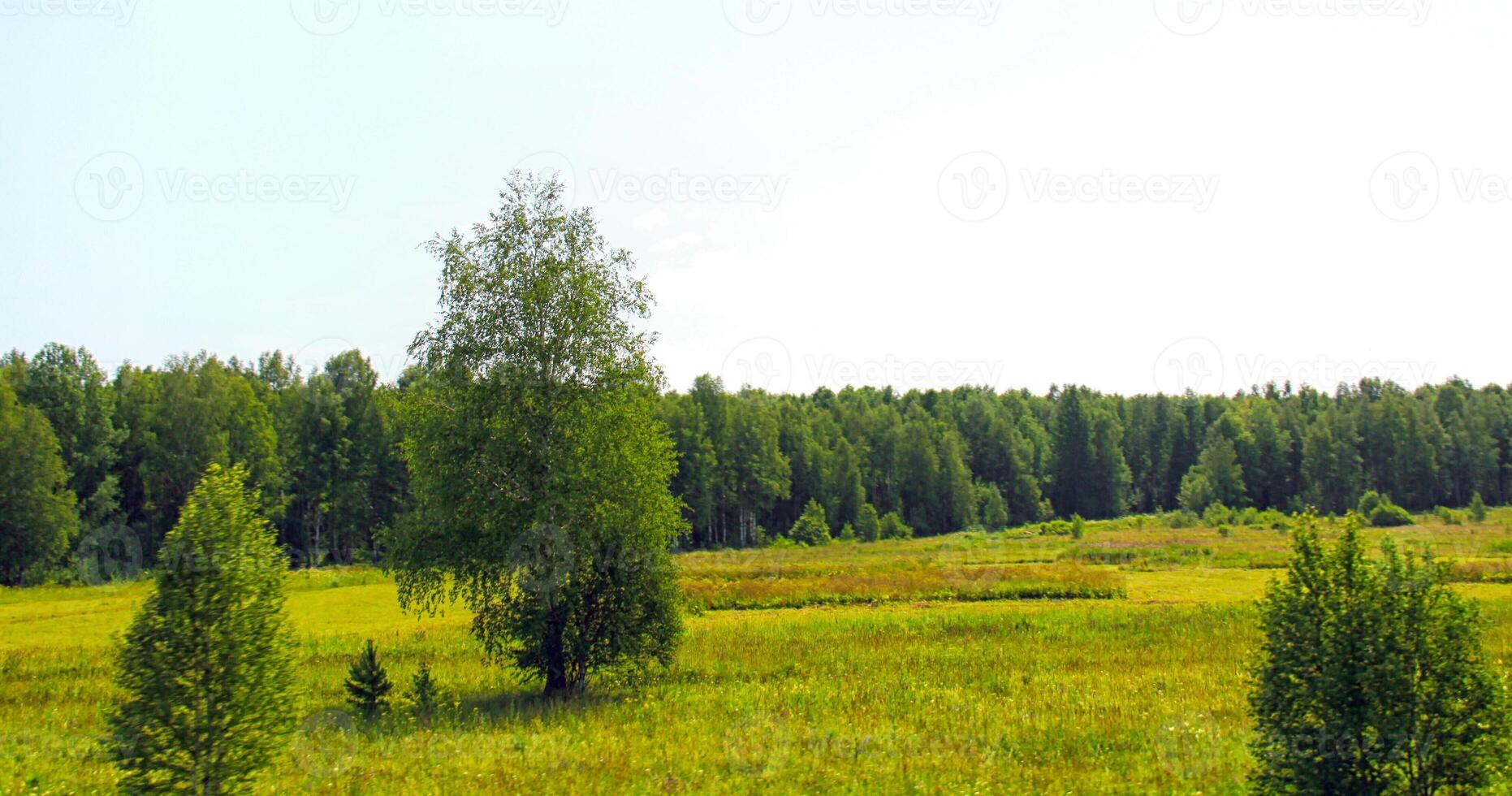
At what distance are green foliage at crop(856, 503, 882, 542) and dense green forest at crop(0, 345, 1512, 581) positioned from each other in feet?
1.31

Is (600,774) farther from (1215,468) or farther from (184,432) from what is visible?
(1215,468)

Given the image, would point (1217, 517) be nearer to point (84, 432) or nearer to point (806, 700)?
point (806, 700)

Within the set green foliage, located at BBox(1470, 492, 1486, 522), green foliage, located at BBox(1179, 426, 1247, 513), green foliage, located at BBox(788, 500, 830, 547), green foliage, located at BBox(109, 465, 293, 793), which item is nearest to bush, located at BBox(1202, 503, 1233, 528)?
green foliage, located at BBox(1179, 426, 1247, 513)

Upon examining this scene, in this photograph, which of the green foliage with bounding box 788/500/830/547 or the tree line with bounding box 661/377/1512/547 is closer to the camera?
the green foliage with bounding box 788/500/830/547

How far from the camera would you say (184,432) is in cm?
8012

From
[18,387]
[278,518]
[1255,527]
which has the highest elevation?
[18,387]

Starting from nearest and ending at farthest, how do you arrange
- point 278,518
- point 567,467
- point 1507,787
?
point 1507,787
point 567,467
point 278,518

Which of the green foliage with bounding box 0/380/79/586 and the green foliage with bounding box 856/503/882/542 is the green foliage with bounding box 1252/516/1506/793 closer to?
the green foliage with bounding box 0/380/79/586

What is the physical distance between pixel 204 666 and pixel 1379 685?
44.0 feet

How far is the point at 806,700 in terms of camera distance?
1956cm

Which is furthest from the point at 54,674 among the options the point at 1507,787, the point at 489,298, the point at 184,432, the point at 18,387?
the point at 18,387

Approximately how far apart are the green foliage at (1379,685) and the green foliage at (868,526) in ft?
305

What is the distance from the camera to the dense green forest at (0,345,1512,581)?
80.1 m

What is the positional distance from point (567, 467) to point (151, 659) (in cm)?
1023
